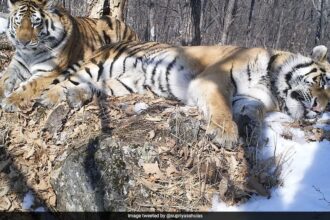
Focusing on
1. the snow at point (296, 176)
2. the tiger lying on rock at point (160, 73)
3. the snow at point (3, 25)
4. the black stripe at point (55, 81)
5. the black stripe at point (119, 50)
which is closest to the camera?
the snow at point (296, 176)

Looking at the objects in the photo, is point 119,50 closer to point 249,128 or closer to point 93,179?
point 249,128

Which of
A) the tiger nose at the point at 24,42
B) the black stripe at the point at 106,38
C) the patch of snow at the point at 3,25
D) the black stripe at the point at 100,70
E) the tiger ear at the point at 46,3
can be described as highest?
the tiger ear at the point at 46,3

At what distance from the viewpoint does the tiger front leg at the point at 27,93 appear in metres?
4.23

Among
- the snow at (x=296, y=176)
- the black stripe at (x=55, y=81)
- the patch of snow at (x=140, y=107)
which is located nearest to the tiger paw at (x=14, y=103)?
the black stripe at (x=55, y=81)

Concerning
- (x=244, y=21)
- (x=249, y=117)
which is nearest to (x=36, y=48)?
(x=249, y=117)

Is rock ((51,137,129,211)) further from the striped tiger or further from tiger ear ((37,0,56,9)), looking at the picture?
tiger ear ((37,0,56,9))

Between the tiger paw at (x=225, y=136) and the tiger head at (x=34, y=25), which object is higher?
the tiger head at (x=34, y=25)

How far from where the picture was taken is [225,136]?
3412 mm

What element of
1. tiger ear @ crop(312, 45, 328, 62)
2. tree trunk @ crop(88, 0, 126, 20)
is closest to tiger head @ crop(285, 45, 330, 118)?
tiger ear @ crop(312, 45, 328, 62)

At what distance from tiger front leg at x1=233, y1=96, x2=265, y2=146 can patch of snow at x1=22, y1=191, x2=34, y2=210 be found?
1.70 m

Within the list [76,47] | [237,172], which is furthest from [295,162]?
[76,47]

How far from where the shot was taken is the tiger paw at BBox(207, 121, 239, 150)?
11.2ft

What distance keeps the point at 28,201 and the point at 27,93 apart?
1.17m

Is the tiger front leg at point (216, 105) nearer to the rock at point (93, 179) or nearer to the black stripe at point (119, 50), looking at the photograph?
the rock at point (93, 179)
